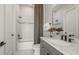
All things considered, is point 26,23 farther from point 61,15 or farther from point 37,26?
point 61,15

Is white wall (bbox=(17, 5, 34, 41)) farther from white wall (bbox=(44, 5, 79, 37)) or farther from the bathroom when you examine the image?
white wall (bbox=(44, 5, 79, 37))

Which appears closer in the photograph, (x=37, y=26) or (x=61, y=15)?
(x=61, y=15)

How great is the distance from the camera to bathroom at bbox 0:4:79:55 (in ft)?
5.65

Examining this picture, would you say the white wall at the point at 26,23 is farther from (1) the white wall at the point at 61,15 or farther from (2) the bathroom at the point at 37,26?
(1) the white wall at the point at 61,15

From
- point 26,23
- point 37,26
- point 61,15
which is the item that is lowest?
point 37,26

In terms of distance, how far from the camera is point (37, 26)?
2.65 m

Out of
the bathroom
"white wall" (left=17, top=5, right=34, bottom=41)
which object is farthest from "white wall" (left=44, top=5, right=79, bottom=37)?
"white wall" (left=17, top=5, right=34, bottom=41)

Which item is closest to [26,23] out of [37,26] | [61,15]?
[37,26]

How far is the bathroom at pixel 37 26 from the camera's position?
5.65 feet

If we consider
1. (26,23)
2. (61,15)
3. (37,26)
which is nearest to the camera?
(61,15)

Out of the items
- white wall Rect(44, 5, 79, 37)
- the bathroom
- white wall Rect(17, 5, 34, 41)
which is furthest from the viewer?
white wall Rect(17, 5, 34, 41)

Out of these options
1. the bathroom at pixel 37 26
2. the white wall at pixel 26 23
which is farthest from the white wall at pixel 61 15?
the white wall at pixel 26 23
